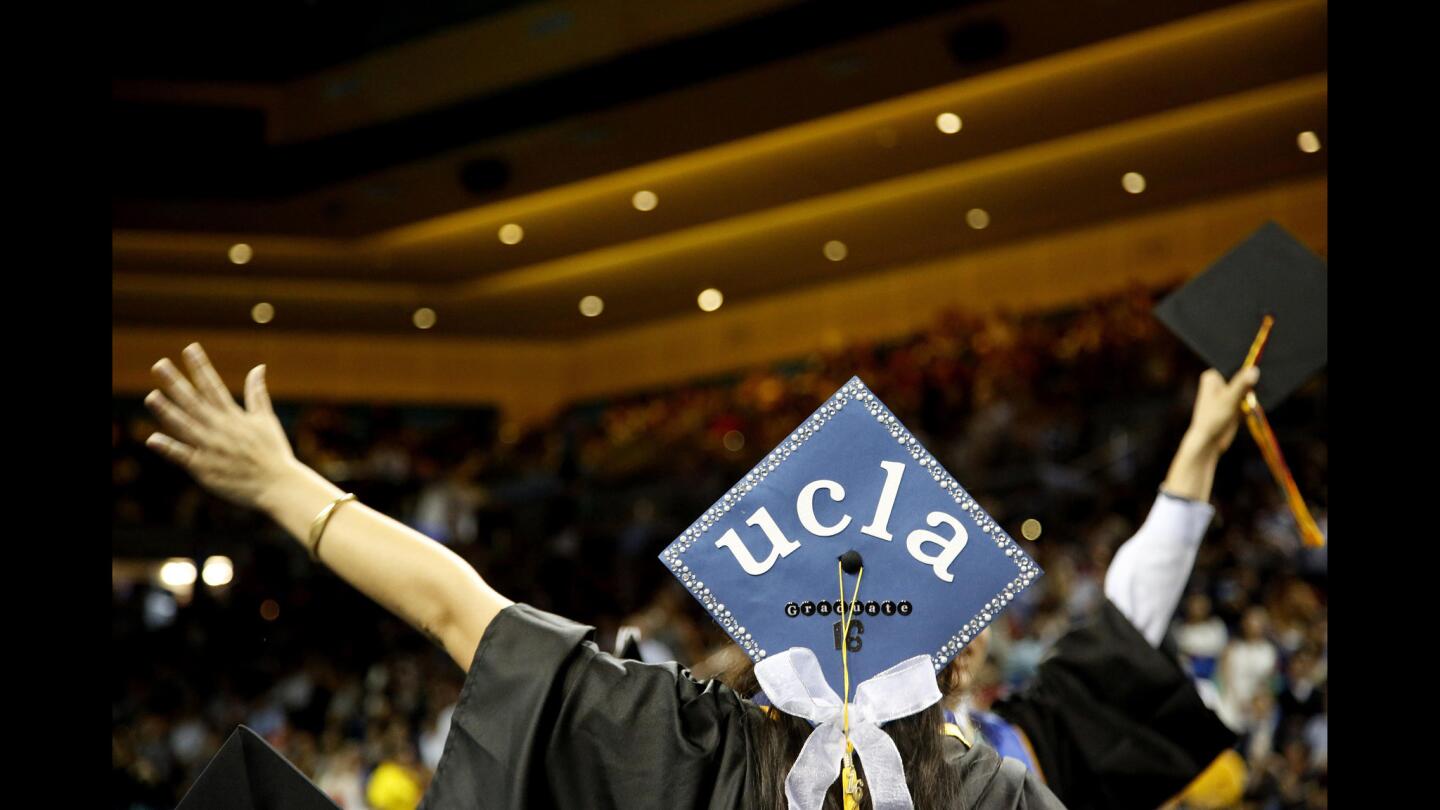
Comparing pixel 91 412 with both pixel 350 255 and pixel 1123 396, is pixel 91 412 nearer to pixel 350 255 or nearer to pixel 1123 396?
pixel 1123 396

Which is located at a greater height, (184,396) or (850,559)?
(184,396)

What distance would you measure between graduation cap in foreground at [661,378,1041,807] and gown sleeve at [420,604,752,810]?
127mm

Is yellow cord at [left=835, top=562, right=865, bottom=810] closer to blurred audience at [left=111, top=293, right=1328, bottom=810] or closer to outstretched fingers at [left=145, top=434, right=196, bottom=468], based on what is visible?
outstretched fingers at [left=145, top=434, right=196, bottom=468]

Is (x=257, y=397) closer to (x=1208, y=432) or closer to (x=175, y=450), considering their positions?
(x=175, y=450)

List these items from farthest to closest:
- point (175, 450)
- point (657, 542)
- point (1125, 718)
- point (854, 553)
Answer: point (657, 542) < point (1125, 718) < point (854, 553) < point (175, 450)

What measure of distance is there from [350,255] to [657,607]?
653 cm

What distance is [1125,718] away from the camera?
2666 mm

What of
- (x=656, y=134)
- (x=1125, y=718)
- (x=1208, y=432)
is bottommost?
(x=1125, y=718)

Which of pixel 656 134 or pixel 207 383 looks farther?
pixel 656 134

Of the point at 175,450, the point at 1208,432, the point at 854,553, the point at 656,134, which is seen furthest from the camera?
the point at 656,134

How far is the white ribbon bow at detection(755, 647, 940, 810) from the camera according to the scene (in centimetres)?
171

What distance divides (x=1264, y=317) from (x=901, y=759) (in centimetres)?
137

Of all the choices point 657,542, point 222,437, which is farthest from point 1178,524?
point 657,542

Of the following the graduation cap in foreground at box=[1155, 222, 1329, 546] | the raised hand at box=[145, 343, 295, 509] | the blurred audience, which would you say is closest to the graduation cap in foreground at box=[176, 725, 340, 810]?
the raised hand at box=[145, 343, 295, 509]
